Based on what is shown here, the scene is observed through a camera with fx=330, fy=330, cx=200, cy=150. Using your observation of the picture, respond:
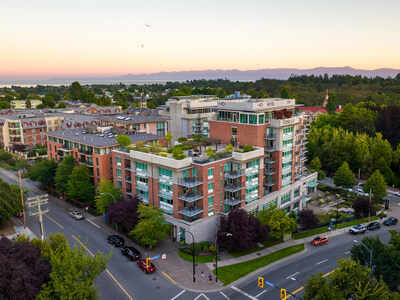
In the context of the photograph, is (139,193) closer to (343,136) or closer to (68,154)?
(68,154)

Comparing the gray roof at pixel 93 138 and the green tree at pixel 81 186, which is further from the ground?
the gray roof at pixel 93 138

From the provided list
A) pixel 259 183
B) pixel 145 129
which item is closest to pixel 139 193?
pixel 259 183

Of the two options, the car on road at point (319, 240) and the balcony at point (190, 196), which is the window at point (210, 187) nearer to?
the balcony at point (190, 196)

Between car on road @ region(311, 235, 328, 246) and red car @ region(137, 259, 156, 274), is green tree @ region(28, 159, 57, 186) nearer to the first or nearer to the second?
red car @ region(137, 259, 156, 274)

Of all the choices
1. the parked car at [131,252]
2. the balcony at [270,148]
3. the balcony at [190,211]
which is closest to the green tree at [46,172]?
the parked car at [131,252]

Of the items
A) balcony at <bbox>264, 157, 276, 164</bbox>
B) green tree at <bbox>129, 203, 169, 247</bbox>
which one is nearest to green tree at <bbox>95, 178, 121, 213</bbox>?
green tree at <bbox>129, 203, 169, 247</bbox>
